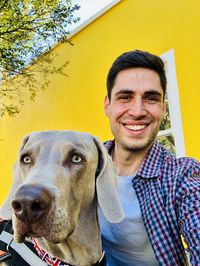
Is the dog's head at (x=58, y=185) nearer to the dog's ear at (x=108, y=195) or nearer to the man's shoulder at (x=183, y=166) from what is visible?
the dog's ear at (x=108, y=195)

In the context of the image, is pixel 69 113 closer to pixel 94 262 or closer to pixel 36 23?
pixel 36 23

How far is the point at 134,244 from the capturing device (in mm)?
2049

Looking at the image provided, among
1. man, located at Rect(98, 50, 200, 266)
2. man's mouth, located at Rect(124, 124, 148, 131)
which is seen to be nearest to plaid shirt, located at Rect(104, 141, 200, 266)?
man, located at Rect(98, 50, 200, 266)

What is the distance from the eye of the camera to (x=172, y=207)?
6.07 feet

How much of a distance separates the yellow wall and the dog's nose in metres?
3.01

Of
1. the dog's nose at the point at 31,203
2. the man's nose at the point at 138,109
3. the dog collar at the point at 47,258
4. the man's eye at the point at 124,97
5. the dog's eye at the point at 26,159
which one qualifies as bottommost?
the dog collar at the point at 47,258

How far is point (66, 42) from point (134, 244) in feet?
17.3

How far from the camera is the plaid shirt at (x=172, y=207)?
171 centimetres

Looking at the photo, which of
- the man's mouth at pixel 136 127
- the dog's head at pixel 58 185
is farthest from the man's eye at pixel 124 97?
the dog's head at pixel 58 185

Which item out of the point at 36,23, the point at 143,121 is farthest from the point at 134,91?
the point at 36,23

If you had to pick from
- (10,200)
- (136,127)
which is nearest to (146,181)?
(136,127)

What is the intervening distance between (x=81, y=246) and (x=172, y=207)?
482 mm

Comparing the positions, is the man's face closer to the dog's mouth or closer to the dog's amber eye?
the dog's amber eye

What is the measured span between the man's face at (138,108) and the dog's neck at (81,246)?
0.53 meters
